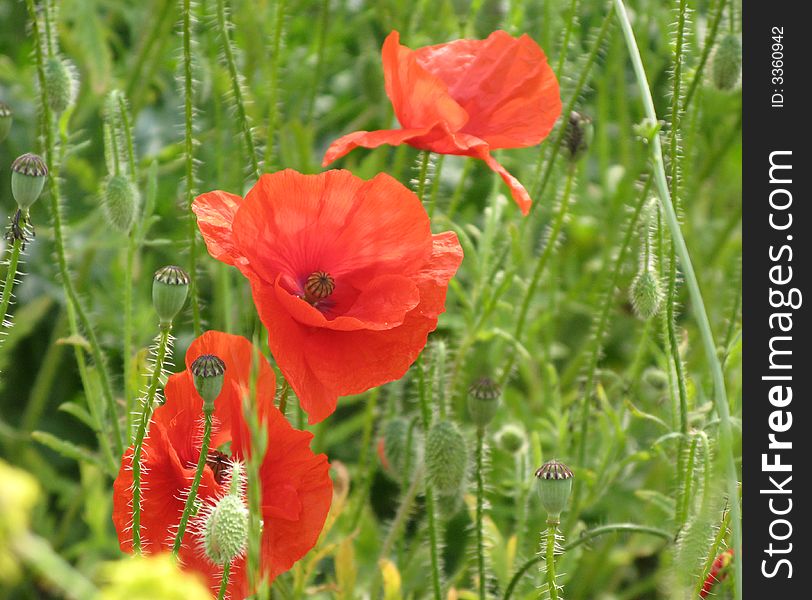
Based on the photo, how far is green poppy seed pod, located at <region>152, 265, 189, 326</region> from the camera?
790 mm

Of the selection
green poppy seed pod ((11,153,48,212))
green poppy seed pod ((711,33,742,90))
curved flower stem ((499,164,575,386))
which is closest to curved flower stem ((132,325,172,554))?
green poppy seed pod ((11,153,48,212))

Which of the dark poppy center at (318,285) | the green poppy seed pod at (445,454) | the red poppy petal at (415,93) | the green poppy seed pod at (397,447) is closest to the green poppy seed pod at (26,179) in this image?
the dark poppy center at (318,285)

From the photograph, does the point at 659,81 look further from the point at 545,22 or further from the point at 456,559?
the point at 456,559

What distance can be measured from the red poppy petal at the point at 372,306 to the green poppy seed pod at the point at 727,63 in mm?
615

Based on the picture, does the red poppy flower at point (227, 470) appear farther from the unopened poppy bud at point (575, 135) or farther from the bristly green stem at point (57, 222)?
the unopened poppy bud at point (575, 135)

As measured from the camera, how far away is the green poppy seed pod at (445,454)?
1.11 meters

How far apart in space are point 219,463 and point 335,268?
7.7 inches

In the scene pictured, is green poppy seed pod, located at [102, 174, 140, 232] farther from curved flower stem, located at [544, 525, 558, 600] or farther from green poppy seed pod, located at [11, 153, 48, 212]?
curved flower stem, located at [544, 525, 558, 600]

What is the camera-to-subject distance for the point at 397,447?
4.33ft

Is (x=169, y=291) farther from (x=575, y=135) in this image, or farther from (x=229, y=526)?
(x=575, y=135)
